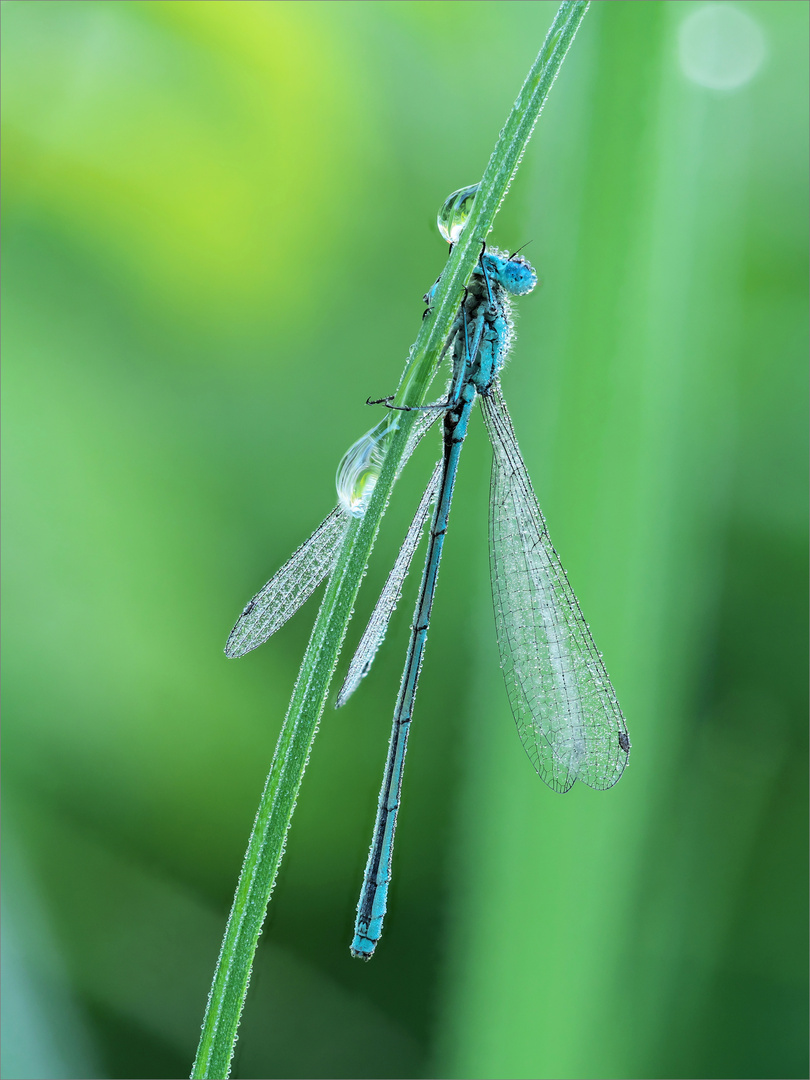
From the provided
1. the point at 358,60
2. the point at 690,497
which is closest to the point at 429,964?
the point at 690,497

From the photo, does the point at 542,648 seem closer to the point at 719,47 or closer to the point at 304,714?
the point at 304,714

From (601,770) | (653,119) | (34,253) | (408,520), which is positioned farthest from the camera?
(408,520)

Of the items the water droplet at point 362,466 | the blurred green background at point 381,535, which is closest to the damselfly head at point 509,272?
the blurred green background at point 381,535

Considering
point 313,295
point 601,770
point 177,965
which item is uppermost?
point 313,295

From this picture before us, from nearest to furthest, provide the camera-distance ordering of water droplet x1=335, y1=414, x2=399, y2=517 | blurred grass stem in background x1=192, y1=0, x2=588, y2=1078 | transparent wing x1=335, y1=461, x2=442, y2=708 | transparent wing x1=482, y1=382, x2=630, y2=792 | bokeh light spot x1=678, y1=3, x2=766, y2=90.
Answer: blurred grass stem in background x1=192, y1=0, x2=588, y2=1078, water droplet x1=335, y1=414, x2=399, y2=517, transparent wing x1=335, y1=461, x2=442, y2=708, transparent wing x1=482, y1=382, x2=630, y2=792, bokeh light spot x1=678, y1=3, x2=766, y2=90

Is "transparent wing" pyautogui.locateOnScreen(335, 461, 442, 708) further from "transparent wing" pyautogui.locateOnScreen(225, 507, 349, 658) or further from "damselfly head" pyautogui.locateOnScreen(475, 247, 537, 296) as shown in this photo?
"damselfly head" pyautogui.locateOnScreen(475, 247, 537, 296)

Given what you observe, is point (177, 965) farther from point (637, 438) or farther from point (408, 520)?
point (637, 438)

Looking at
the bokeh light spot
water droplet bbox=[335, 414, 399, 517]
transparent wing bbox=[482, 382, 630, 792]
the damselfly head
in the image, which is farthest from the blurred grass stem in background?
the bokeh light spot
